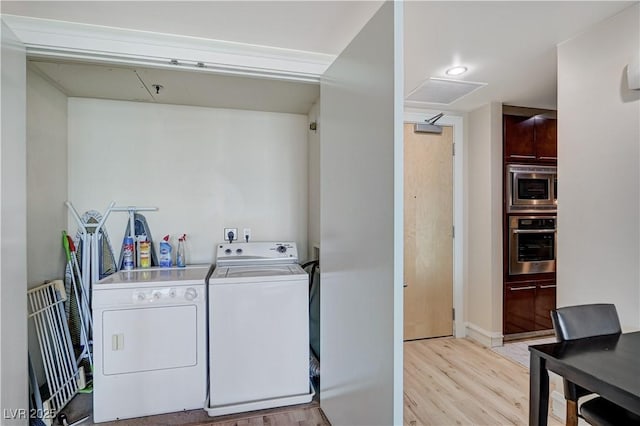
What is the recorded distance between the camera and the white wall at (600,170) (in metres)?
1.64

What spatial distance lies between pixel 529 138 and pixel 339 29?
2.47m

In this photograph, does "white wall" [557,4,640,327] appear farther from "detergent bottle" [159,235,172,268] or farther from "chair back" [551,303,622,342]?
"detergent bottle" [159,235,172,268]

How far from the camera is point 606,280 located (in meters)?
1.77

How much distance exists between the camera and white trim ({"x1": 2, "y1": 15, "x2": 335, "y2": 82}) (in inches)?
67.3

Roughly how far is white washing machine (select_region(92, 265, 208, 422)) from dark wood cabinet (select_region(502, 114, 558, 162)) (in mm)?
3033

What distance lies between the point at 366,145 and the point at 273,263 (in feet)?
5.28

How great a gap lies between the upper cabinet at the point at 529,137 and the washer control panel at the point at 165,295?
9.89 ft

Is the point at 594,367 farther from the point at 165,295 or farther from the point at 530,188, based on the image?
the point at 530,188

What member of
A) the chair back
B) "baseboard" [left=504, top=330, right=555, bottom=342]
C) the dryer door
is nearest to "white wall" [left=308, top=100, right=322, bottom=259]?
the dryer door

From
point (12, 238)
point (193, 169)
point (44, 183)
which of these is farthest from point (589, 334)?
point (44, 183)

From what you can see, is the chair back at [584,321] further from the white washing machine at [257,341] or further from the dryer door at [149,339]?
Answer: the dryer door at [149,339]

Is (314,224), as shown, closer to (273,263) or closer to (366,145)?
(273,263)

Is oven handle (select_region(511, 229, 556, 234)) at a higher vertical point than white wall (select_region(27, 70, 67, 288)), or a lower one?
lower

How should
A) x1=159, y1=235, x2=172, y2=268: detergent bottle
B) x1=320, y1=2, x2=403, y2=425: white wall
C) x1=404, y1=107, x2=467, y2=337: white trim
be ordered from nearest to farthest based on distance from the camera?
1. x1=320, y1=2, x2=403, y2=425: white wall
2. x1=159, y1=235, x2=172, y2=268: detergent bottle
3. x1=404, y1=107, x2=467, y2=337: white trim
